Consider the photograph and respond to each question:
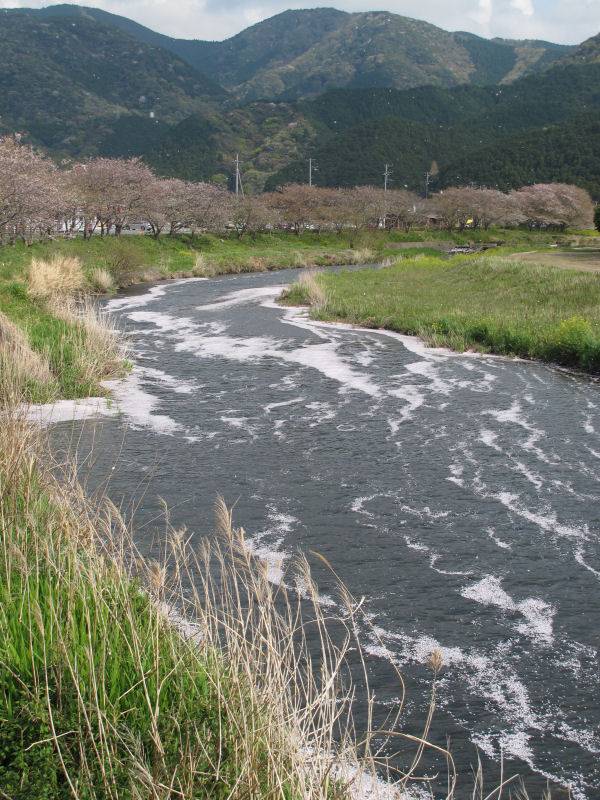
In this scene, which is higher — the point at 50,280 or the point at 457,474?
the point at 50,280

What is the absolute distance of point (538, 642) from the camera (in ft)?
18.0

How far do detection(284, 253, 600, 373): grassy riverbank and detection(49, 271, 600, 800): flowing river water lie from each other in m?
0.94

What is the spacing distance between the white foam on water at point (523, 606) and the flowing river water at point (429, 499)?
0.06 ft

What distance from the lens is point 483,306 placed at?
902 inches

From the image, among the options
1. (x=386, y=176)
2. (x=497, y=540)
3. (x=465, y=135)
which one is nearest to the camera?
(x=497, y=540)

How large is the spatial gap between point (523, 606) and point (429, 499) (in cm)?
243

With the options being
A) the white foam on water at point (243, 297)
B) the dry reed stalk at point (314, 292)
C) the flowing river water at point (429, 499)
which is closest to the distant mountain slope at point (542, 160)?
the white foam on water at point (243, 297)

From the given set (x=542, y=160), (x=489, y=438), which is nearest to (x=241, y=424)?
(x=489, y=438)

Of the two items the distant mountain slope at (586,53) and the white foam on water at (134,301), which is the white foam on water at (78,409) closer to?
the white foam on water at (134,301)

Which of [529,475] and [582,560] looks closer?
[582,560]

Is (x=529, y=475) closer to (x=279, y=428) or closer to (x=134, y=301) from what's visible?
(x=279, y=428)

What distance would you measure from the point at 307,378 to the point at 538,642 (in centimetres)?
1005

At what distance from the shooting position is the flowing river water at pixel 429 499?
482 centimetres

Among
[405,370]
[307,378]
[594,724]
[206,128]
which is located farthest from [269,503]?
[206,128]
